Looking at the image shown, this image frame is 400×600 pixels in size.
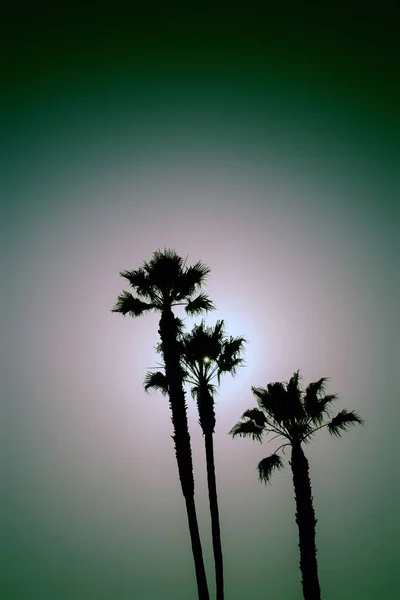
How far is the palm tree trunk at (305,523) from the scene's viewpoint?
15.5 m

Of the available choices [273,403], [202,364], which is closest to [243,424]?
[273,403]

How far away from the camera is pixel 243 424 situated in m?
17.1

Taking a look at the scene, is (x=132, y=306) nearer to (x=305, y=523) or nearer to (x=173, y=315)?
(x=173, y=315)

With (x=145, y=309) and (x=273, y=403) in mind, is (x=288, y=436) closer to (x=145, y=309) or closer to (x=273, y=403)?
(x=273, y=403)

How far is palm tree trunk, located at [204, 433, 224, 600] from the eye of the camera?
54.0 feet

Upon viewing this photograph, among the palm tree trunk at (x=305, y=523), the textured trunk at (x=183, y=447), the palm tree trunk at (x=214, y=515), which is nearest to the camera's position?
the palm tree trunk at (x=305, y=523)

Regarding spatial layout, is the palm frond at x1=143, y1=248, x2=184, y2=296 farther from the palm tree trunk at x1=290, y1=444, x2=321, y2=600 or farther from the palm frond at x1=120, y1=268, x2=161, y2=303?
the palm tree trunk at x1=290, y1=444, x2=321, y2=600

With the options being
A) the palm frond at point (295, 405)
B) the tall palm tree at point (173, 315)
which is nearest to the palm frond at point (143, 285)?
the tall palm tree at point (173, 315)

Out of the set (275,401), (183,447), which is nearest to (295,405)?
(275,401)

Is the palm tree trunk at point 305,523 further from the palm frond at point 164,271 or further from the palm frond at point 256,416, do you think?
the palm frond at point 164,271

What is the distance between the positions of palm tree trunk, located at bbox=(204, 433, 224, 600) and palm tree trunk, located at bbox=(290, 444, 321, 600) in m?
3.03

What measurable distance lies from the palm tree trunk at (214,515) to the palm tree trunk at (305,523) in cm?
303

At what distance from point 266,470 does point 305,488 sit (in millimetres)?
1582

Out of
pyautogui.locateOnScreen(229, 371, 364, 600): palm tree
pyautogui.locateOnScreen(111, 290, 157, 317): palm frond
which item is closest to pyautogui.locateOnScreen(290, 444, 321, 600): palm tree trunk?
pyautogui.locateOnScreen(229, 371, 364, 600): palm tree
